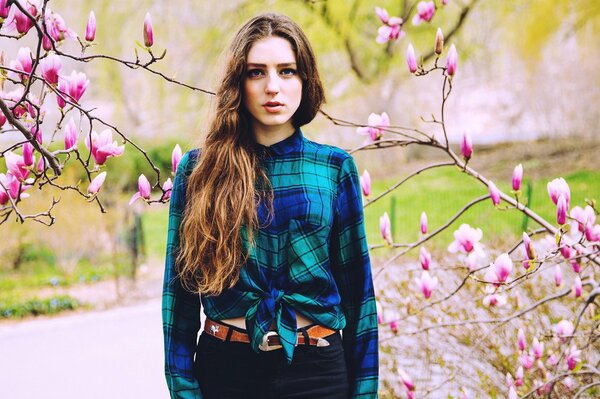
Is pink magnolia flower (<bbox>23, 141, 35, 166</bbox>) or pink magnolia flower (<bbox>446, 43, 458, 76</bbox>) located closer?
pink magnolia flower (<bbox>23, 141, 35, 166</bbox>)

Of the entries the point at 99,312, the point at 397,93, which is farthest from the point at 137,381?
the point at 397,93

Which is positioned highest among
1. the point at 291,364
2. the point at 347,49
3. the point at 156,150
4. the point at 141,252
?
the point at 347,49

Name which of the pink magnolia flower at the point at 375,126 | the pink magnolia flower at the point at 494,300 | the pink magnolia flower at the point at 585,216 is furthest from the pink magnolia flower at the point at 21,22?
the pink magnolia flower at the point at 494,300

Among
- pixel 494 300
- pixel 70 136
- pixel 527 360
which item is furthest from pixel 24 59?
pixel 527 360

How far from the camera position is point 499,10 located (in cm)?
1120

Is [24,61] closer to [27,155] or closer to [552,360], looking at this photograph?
[27,155]

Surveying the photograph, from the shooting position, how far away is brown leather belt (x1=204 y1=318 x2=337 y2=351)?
153 cm

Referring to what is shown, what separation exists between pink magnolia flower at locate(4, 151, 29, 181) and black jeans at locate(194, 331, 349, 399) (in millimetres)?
643

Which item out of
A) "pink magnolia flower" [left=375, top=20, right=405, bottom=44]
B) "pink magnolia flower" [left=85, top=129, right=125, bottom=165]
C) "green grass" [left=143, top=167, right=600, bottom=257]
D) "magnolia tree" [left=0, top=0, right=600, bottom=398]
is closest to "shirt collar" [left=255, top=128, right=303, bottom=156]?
"magnolia tree" [left=0, top=0, right=600, bottom=398]

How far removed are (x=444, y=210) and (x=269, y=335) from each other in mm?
8479

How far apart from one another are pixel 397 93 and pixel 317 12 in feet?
12.1

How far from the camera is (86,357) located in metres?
4.95

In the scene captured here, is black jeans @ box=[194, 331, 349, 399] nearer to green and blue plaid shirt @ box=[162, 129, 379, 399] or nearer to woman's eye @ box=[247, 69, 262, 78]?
green and blue plaid shirt @ box=[162, 129, 379, 399]

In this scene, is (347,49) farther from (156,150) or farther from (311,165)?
(311,165)
